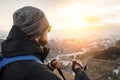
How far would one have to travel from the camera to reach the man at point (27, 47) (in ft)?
9.12

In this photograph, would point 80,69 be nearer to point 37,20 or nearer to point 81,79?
point 81,79

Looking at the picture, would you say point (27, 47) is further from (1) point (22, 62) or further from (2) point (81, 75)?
(2) point (81, 75)

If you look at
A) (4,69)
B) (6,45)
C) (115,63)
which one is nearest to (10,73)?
(4,69)

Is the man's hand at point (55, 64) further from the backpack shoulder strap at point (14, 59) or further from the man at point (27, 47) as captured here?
the backpack shoulder strap at point (14, 59)

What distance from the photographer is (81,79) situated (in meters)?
3.29

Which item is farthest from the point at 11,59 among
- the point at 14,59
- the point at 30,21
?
the point at 30,21

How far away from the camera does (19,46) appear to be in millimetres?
2930

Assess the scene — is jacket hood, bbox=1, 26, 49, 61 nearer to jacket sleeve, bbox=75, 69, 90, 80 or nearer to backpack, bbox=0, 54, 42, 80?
backpack, bbox=0, 54, 42, 80

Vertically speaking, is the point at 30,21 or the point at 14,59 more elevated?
the point at 30,21

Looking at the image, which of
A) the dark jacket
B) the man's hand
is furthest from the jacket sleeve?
the man's hand

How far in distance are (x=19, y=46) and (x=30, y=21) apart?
351 millimetres

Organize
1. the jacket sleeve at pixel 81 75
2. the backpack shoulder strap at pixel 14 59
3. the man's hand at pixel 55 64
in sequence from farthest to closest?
the man's hand at pixel 55 64 → the jacket sleeve at pixel 81 75 → the backpack shoulder strap at pixel 14 59

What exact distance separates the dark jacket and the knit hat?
12 centimetres

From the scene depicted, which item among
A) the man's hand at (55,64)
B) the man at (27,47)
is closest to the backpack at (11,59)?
the man at (27,47)
